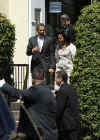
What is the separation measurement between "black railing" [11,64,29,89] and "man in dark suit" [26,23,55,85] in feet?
3.15

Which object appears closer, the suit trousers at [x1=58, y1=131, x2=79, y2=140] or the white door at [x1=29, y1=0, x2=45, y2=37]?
the suit trousers at [x1=58, y1=131, x2=79, y2=140]

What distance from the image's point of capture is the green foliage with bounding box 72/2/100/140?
11.6m

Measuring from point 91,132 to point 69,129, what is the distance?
70.5 inches

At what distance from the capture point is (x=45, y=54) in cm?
1326

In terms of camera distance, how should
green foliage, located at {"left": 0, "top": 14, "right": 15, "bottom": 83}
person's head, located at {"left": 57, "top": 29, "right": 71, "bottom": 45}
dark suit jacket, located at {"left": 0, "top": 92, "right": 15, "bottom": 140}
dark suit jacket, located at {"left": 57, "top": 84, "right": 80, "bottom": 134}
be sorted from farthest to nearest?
person's head, located at {"left": 57, "top": 29, "right": 71, "bottom": 45}
green foliage, located at {"left": 0, "top": 14, "right": 15, "bottom": 83}
dark suit jacket, located at {"left": 57, "top": 84, "right": 80, "bottom": 134}
dark suit jacket, located at {"left": 0, "top": 92, "right": 15, "bottom": 140}

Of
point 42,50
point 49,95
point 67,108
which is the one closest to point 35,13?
point 42,50

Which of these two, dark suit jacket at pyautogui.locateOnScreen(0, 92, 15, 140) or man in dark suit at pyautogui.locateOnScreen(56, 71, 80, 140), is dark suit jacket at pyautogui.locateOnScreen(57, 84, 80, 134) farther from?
dark suit jacket at pyautogui.locateOnScreen(0, 92, 15, 140)

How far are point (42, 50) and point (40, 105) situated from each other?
14.8 feet

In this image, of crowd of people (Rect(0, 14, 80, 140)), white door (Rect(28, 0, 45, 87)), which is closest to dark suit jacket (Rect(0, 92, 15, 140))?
crowd of people (Rect(0, 14, 80, 140))

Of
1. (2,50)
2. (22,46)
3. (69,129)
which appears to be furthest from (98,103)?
(22,46)

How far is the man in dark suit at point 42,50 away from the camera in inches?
515

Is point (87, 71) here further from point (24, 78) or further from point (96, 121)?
point (24, 78)

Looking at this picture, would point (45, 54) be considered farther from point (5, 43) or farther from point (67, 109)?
point (67, 109)

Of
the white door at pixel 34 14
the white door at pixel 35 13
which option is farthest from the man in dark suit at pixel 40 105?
the white door at pixel 35 13
